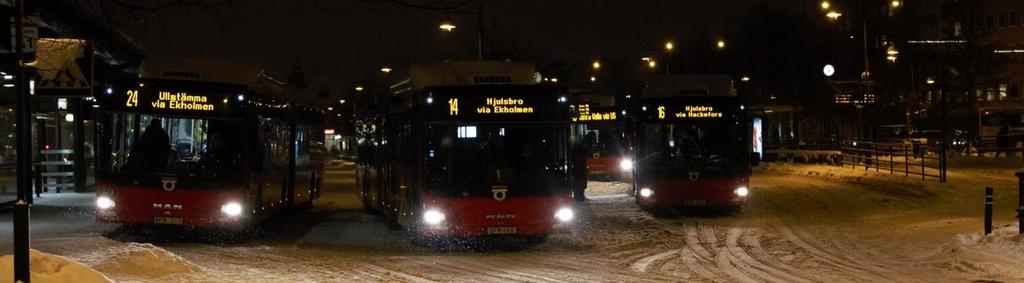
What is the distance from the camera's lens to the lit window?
14.8 metres

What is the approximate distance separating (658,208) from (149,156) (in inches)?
461

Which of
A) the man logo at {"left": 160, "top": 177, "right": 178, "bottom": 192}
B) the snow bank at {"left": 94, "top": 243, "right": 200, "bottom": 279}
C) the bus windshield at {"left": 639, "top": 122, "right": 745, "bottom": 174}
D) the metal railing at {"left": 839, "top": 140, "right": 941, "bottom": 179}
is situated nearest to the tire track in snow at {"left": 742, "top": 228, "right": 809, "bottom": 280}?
the bus windshield at {"left": 639, "top": 122, "right": 745, "bottom": 174}

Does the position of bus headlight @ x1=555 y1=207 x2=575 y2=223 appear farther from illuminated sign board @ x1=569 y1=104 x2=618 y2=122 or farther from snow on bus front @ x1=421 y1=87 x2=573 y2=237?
illuminated sign board @ x1=569 y1=104 x2=618 y2=122

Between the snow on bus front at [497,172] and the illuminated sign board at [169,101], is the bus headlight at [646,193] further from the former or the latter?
the illuminated sign board at [169,101]

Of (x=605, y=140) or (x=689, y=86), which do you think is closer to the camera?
(x=689, y=86)

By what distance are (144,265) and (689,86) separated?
1326cm

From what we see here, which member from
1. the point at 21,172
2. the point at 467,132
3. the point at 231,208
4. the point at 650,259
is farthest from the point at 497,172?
the point at 21,172

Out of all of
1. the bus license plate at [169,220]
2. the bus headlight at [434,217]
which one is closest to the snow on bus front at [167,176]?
the bus license plate at [169,220]

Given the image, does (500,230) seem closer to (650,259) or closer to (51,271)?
(650,259)

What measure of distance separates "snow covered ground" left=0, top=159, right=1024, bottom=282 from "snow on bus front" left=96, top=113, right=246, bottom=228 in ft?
1.77

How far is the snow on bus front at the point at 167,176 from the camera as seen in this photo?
15469 mm

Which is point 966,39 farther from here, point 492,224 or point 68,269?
point 68,269

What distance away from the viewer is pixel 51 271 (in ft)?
28.9

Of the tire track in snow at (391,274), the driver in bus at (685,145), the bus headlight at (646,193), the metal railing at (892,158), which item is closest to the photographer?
the tire track in snow at (391,274)
